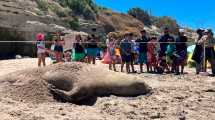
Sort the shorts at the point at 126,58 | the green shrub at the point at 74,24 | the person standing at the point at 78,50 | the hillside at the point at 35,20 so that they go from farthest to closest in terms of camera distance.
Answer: the green shrub at the point at 74,24 < the hillside at the point at 35,20 < the person standing at the point at 78,50 < the shorts at the point at 126,58

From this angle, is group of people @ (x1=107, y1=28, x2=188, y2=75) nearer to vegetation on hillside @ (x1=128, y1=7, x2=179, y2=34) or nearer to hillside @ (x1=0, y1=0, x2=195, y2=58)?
hillside @ (x1=0, y1=0, x2=195, y2=58)

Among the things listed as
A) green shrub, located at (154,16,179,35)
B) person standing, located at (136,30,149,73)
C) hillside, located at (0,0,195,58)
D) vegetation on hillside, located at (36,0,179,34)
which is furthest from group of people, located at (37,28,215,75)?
green shrub, located at (154,16,179,35)

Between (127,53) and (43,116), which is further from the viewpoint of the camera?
(127,53)

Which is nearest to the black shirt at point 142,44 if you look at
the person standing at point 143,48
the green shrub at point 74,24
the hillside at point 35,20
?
the person standing at point 143,48

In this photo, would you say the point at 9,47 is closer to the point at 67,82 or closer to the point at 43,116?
the point at 67,82

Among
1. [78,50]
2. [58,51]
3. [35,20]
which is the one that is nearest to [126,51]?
[78,50]

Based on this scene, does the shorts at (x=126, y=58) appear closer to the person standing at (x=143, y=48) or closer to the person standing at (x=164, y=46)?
the person standing at (x=143, y=48)

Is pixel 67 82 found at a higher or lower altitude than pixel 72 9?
A: lower

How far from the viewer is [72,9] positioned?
110 feet

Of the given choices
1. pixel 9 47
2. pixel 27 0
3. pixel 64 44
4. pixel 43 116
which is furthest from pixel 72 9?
pixel 43 116

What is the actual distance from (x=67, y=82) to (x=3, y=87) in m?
1.25

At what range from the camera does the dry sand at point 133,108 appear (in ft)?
29.0

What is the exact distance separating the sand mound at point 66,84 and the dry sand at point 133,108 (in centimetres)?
19

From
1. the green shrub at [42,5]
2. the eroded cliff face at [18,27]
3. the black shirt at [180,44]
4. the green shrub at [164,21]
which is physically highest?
the green shrub at [164,21]
